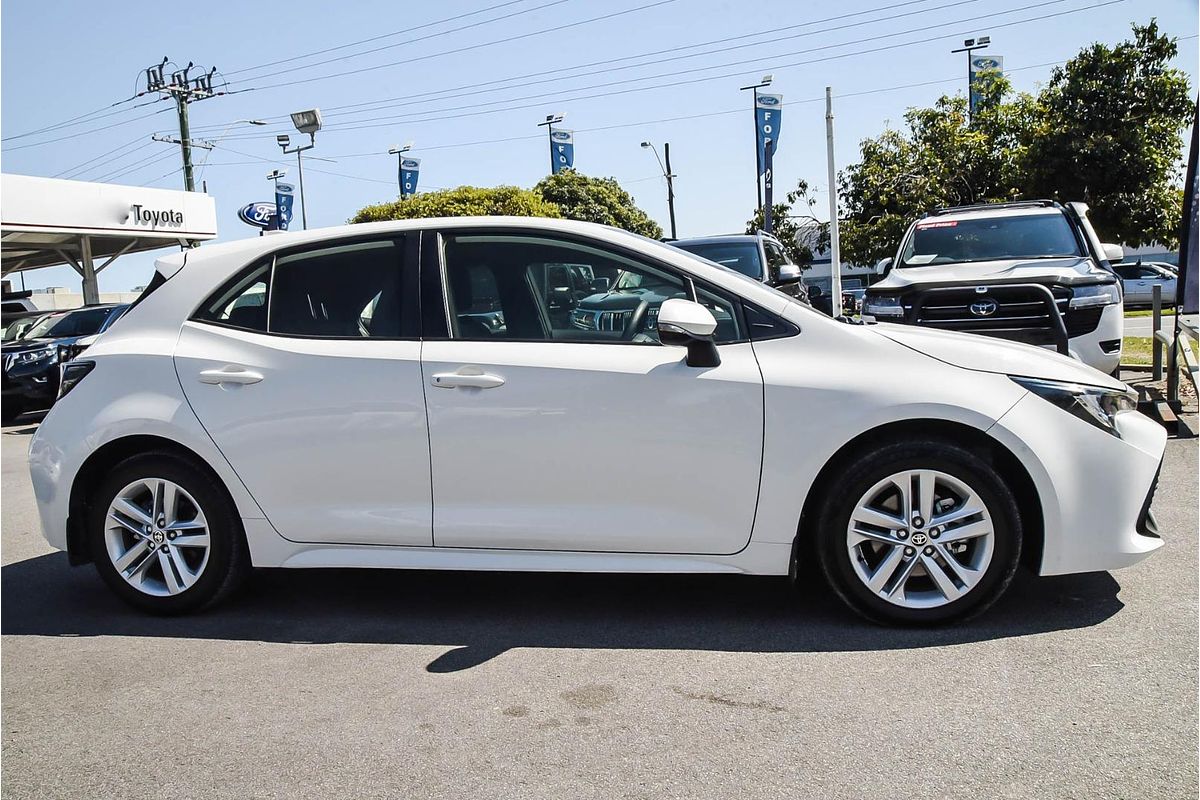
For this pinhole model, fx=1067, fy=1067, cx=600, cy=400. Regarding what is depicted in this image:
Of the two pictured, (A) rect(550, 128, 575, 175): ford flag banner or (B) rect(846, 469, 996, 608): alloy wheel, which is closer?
(B) rect(846, 469, 996, 608): alloy wheel

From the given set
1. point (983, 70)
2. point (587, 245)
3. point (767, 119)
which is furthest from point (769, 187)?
point (587, 245)

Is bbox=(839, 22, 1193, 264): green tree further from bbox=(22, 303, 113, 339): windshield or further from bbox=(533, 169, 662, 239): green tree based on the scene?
bbox=(533, 169, 662, 239): green tree

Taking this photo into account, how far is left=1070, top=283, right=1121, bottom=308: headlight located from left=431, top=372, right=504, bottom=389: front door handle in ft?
21.4

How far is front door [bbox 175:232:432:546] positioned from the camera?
4.39 m

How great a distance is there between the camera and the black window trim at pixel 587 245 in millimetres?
4316

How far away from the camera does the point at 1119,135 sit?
20.7 meters

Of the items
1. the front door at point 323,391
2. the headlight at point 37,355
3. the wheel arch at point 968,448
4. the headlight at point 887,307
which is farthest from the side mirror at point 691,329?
the headlight at point 37,355

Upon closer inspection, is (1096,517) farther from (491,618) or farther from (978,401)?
(491,618)

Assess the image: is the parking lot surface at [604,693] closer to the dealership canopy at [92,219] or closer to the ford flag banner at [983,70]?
the ford flag banner at [983,70]

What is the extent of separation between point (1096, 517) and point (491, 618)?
8.11 ft

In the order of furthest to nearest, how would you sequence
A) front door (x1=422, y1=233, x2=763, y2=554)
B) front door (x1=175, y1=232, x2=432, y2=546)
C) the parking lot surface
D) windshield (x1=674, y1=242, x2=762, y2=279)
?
1. windshield (x1=674, y1=242, x2=762, y2=279)
2. front door (x1=175, y1=232, x2=432, y2=546)
3. front door (x1=422, y1=233, x2=763, y2=554)
4. the parking lot surface

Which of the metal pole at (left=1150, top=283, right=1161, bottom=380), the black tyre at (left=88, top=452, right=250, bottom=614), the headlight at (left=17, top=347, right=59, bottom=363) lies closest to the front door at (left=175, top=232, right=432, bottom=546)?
the black tyre at (left=88, top=452, right=250, bottom=614)

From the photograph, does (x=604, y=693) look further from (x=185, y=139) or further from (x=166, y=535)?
(x=185, y=139)

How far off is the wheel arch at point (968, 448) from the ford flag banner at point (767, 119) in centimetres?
3141
